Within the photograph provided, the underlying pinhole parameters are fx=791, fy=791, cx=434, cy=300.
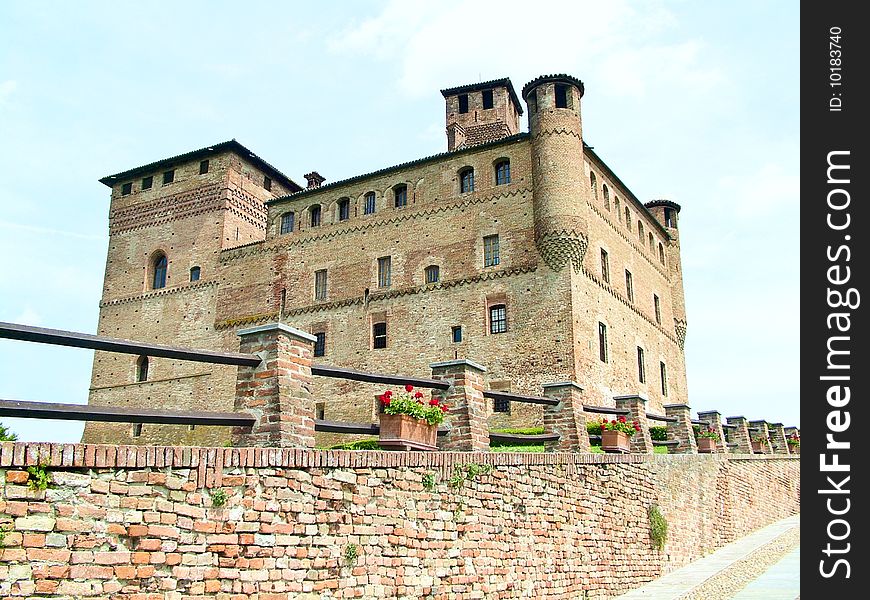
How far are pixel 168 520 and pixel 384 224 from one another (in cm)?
2772

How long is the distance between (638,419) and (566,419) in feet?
10.2

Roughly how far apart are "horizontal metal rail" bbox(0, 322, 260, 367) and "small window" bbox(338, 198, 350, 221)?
91.0 ft

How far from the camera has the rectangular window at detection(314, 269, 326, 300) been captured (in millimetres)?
34062

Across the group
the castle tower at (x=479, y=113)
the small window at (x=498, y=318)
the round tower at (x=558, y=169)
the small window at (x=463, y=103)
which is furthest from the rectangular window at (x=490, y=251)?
the small window at (x=463, y=103)

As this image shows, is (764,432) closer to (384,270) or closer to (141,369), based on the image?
(384,270)

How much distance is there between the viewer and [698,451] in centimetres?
1927

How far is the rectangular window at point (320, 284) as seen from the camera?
34.1 m

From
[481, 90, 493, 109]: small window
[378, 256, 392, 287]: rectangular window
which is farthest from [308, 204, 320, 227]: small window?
[481, 90, 493, 109]: small window

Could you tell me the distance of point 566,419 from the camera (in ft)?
43.5

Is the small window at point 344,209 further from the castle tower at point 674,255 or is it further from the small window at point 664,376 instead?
the small window at point 664,376

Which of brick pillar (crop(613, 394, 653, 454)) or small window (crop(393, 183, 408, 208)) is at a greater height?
small window (crop(393, 183, 408, 208))

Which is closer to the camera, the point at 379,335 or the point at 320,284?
the point at 379,335

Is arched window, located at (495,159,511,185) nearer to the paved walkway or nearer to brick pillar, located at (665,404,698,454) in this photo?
brick pillar, located at (665,404,698,454)

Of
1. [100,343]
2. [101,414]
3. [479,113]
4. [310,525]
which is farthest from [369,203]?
[101,414]
